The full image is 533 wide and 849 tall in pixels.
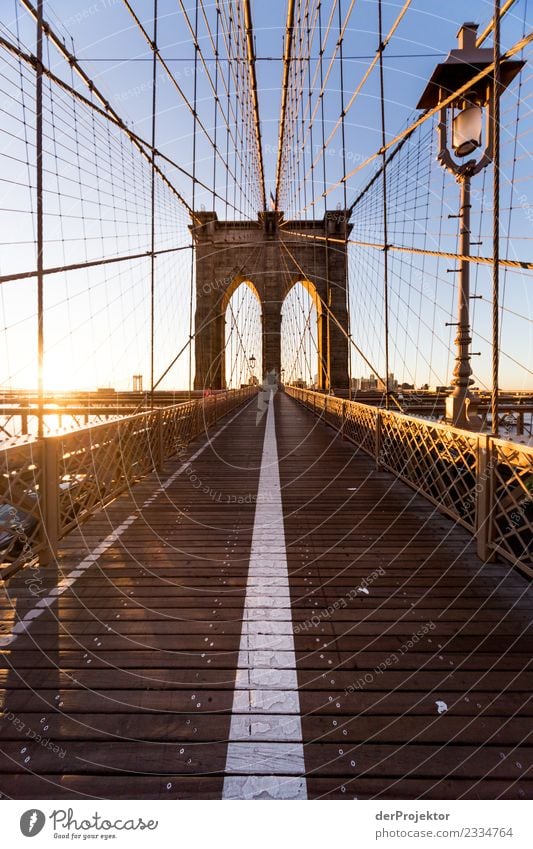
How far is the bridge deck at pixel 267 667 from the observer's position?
169 cm

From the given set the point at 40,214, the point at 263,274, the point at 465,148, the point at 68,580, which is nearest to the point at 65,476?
the point at 68,580

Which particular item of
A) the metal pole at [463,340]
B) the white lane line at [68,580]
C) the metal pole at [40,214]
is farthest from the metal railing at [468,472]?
the metal pole at [40,214]

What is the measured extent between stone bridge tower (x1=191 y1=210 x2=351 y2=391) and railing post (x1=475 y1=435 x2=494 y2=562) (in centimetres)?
2800

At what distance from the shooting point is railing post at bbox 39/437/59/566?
3.51 m

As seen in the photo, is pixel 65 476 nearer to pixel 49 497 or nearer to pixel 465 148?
pixel 49 497

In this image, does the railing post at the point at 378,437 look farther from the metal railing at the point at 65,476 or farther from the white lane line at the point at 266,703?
the white lane line at the point at 266,703

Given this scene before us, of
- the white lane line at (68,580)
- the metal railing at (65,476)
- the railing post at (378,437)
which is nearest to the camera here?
the white lane line at (68,580)

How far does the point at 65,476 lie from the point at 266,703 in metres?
2.90

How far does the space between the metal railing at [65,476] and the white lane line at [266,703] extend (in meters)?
1.69

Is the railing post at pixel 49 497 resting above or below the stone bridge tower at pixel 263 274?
below

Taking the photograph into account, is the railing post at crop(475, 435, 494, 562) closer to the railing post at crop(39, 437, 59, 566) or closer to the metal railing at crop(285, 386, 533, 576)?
the metal railing at crop(285, 386, 533, 576)

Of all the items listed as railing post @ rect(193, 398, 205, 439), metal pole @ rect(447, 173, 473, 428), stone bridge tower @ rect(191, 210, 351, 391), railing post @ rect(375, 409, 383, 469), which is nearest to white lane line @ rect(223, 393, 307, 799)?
railing post @ rect(375, 409, 383, 469)

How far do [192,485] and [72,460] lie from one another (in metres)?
2.36
